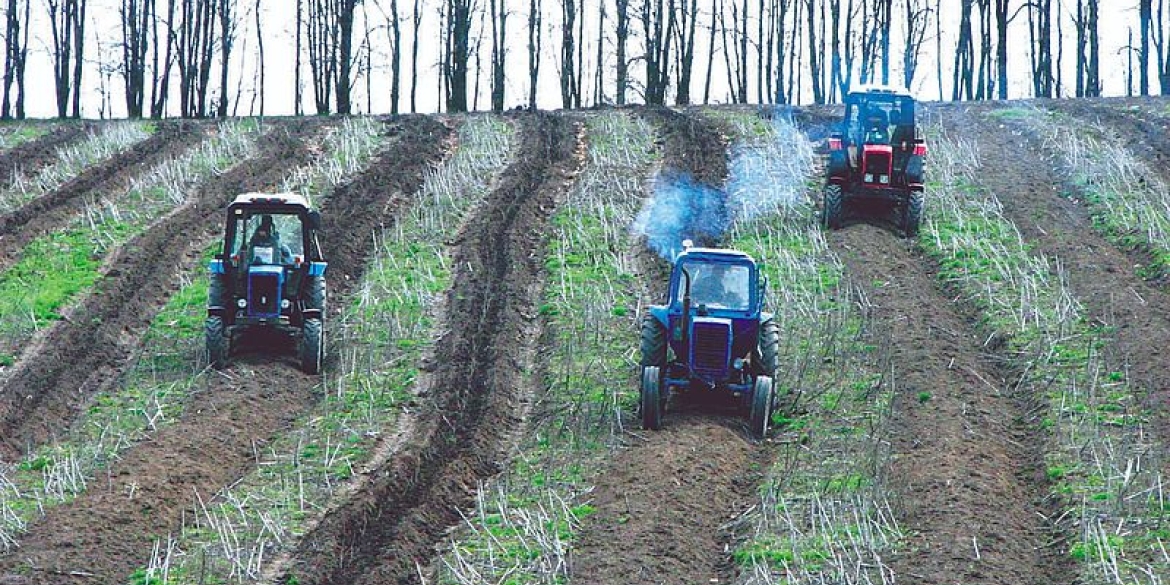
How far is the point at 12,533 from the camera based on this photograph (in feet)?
43.1

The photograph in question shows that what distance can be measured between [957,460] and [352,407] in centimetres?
719

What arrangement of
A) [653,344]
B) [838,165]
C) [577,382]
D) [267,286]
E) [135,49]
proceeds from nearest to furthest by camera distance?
[653,344]
[577,382]
[267,286]
[838,165]
[135,49]

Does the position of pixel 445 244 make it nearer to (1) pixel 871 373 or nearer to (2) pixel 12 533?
(1) pixel 871 373

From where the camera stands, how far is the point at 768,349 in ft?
55.7

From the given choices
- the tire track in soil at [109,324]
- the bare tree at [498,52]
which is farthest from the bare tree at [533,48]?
the tire track in soil at [109,324]

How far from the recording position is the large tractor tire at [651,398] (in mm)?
16312

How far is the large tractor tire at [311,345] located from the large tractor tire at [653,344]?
4676mm

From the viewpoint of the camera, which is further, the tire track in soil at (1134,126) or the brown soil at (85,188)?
the tire track in soil at (1134,126)

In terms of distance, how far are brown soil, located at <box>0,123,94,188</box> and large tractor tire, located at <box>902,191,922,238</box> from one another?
61.8 feet

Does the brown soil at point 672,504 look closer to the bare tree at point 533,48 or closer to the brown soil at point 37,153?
the brown soil at point 37,153

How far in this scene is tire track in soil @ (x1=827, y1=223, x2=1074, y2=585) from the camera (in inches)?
488

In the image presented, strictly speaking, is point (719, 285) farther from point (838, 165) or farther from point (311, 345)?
point (838, 165)

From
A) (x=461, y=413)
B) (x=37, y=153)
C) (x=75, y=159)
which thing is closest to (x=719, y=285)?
(x=461, y=413)

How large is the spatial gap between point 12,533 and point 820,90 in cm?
4609
